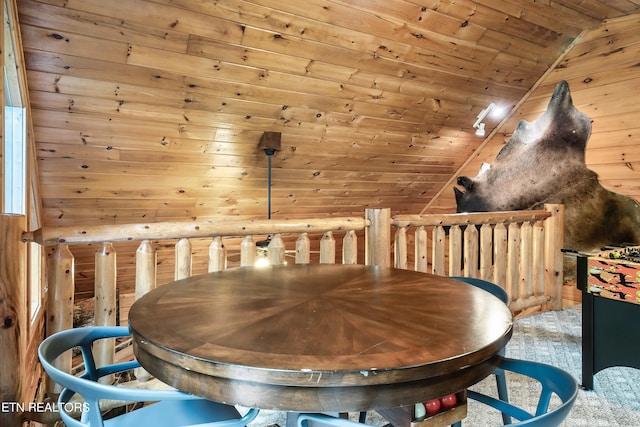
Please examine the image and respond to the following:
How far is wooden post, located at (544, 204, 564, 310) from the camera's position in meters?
3.59

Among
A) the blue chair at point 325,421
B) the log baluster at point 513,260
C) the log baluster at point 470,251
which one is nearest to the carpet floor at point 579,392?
the log baluster at point 513,260

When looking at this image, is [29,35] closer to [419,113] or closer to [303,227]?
[303,227]

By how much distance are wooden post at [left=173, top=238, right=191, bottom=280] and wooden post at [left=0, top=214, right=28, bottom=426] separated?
0.64 m

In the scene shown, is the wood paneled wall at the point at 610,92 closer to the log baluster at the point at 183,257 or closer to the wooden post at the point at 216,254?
the wooden post at the point at 216,254

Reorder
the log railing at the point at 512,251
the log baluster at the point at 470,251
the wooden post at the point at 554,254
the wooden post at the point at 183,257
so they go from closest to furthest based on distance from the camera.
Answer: the wooden post at the point at 183,257, the log railing at the point at 512,251, the log baluster at the point at 470,251, the wooden post at the point at 554,254

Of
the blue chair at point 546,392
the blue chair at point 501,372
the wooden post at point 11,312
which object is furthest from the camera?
the wooden post at point 11,312

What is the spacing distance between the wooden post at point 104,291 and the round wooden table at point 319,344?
684 mm

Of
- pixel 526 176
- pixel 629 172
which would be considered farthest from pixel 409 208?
pixel 629 172

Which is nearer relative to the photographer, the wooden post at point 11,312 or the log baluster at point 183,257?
the wooden post at point 11,312

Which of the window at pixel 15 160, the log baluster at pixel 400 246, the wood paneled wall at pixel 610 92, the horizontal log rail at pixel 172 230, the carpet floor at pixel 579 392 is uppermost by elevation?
the wood paneled wall at pixel 610 92

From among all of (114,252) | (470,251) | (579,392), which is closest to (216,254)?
(114,252)

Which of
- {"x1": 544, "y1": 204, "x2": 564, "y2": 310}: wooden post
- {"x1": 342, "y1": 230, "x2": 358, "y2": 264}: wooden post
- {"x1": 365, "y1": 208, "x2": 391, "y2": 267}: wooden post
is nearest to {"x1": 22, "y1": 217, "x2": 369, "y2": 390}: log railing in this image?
{"x1": 342, "y1": 230, "x2": 358, "y2": 264}: wooden post

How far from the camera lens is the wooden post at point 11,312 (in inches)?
61.7

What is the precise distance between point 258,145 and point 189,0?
4.53 feet
